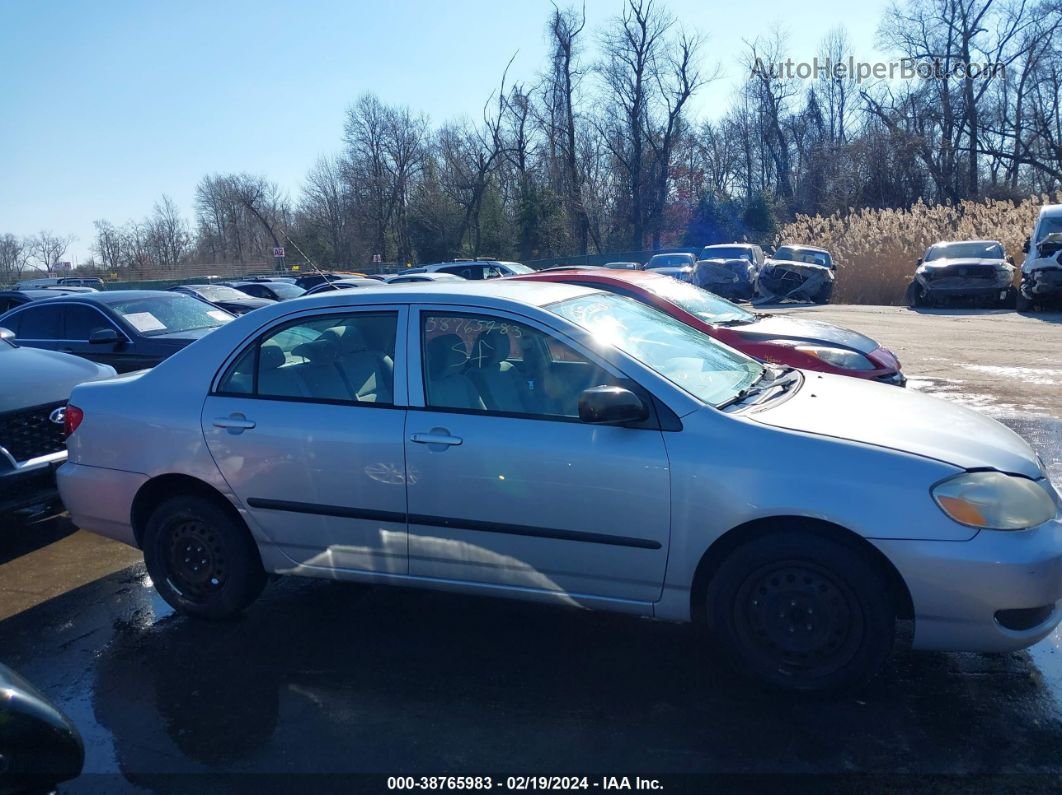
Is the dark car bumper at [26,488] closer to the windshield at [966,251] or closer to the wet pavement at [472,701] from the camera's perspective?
the wet pavement at [472,701]

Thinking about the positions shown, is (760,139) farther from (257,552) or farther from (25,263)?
(257,552)

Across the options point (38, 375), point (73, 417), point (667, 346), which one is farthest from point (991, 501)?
point (38, 375)

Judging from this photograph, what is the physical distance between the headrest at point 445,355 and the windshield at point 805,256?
23.9 meters

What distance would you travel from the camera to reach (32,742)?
7.28 ft

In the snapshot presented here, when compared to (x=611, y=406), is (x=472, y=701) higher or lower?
lower

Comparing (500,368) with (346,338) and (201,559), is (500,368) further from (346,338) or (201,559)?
→ (201,559)

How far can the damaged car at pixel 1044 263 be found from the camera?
1850cm

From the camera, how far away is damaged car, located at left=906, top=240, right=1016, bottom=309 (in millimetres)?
20844

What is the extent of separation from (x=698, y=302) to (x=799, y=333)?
2.92 ft

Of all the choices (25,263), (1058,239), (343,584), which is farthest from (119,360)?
(25,263)

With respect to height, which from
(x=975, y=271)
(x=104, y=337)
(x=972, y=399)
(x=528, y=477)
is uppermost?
(x=975, y=271)

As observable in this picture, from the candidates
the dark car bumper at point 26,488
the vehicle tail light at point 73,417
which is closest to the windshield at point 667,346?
the vehicle tail light at point 73,417

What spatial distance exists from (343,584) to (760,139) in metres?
61.0

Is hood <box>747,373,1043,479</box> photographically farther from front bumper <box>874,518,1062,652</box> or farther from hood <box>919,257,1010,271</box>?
hood <box>919,257,1010,271</box>
